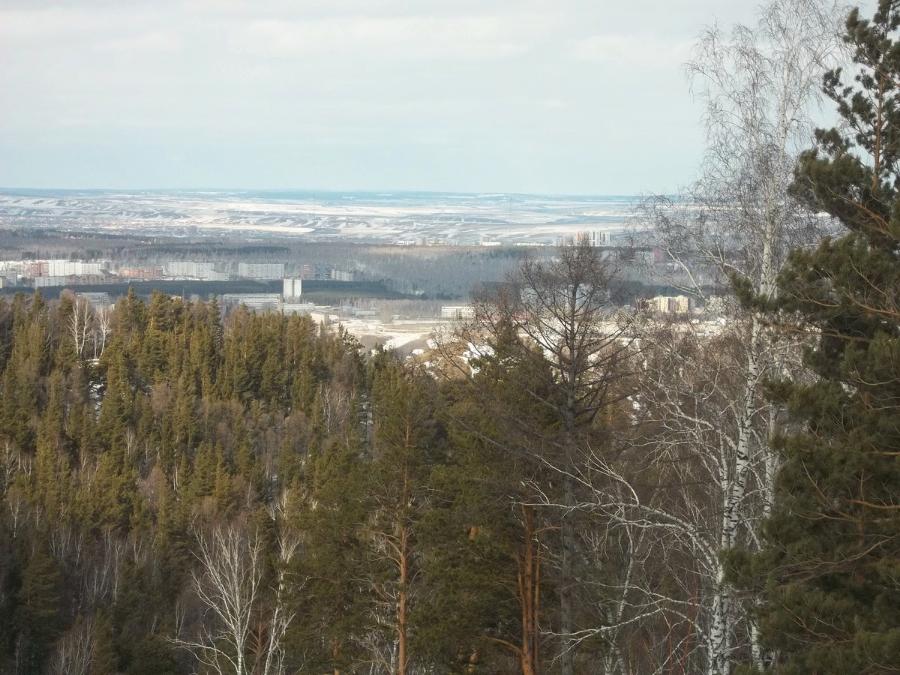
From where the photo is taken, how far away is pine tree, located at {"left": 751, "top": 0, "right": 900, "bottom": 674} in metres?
7.09

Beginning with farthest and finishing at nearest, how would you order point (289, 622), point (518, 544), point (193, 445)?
point (193, 445) < point (289, 622) < point (518, 544)

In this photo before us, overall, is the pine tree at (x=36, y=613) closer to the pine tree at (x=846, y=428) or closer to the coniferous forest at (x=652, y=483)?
the coniferous forest at (x=652, y=483)

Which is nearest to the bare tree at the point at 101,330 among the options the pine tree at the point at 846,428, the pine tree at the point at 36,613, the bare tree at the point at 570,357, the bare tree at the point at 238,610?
the bare tree at the point at 238,610

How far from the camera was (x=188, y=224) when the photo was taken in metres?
189

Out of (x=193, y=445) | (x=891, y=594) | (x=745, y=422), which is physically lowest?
(x=193, y=445)

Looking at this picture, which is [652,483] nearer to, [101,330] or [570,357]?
[570,357]

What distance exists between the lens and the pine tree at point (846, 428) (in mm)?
7090

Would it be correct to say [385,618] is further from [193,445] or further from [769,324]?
[193,445]

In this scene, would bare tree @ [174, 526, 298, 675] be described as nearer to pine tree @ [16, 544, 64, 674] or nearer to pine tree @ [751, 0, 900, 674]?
pine tree @ [16, 544, 64, 674]

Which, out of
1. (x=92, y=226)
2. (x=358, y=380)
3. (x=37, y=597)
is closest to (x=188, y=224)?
(x=92, y=226)

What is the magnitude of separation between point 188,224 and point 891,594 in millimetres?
188768

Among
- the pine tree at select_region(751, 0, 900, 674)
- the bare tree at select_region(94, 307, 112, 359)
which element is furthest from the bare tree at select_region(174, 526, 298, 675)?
the bare tree at select_region(94, 307, 112, 359)

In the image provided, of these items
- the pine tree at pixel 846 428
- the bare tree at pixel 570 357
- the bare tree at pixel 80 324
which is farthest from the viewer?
the bare tree at pixel 80 324

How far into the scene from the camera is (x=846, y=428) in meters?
7.54
